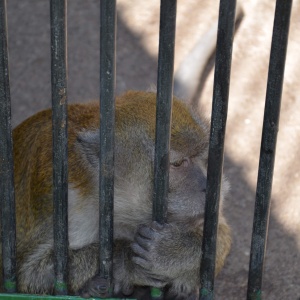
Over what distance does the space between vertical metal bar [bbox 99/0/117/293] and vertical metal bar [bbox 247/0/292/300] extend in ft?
1.78

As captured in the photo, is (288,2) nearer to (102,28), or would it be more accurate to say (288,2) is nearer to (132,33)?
(102,28)

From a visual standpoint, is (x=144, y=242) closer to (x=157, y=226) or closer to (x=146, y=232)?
(x=146, y=232)

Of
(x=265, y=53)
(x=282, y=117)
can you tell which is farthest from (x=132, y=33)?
(x=282, y=117)

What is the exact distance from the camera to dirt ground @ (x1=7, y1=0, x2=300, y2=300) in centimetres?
442

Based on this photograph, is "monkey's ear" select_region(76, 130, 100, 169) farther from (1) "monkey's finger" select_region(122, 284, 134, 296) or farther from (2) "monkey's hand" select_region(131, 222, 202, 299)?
(1) "monkey's finger" select_region(122, 284, 134, 296)

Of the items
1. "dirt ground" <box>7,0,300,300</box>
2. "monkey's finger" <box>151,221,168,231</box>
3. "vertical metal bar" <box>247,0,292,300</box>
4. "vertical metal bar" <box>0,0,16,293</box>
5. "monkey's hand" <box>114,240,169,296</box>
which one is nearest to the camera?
"vertical metal bar" <box>247,0,292,300</box>

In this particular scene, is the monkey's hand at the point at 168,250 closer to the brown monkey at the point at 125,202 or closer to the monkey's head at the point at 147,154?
the brown monkey at the point at 125,202

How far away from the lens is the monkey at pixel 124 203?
327cm

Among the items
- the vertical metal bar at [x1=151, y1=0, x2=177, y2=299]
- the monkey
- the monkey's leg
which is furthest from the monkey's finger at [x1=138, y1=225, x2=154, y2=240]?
the monkey's leg

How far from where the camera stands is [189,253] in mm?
3289

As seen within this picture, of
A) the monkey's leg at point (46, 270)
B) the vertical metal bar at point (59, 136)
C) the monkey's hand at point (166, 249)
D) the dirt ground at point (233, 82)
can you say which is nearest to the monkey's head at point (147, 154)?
the monkey's hand at point (166, 249)

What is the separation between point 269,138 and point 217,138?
184 mm

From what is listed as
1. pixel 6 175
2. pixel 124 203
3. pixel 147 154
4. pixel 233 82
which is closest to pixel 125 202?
pixel 124 203

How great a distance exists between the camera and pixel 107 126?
2643 millimetres
